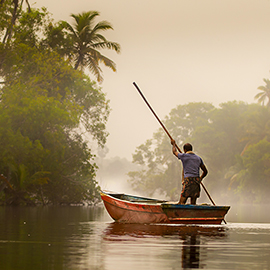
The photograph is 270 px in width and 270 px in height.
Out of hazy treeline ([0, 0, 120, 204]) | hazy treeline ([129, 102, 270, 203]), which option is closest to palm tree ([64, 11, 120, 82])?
hazy treeline ([0, 0, 120, 204])

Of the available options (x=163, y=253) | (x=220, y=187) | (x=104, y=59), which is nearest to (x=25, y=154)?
(x=104, y=59)

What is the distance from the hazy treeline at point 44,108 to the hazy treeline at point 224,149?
19.4 m

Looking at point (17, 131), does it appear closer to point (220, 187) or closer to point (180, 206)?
point (180, 206)

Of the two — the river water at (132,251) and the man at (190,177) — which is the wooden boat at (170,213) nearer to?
the man at (190,177)

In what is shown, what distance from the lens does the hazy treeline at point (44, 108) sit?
2725 cm

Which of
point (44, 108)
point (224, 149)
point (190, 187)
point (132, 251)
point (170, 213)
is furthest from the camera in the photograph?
point (224, 149)

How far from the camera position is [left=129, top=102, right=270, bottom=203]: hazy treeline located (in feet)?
163

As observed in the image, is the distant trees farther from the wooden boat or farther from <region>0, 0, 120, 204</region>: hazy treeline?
the wooden boat

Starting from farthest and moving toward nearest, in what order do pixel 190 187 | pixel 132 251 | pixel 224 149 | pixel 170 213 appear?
pixel 224 149, pixel 190 187, pixel 170 213, pixel 132 251

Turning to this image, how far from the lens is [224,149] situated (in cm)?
6112

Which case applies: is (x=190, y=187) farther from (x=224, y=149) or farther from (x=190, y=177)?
(x=224, y=149)

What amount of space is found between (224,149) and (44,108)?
36.6 meters

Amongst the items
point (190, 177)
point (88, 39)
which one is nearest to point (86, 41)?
point (88, 39)

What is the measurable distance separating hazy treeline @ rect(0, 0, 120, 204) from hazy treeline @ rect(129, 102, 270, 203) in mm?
19364
